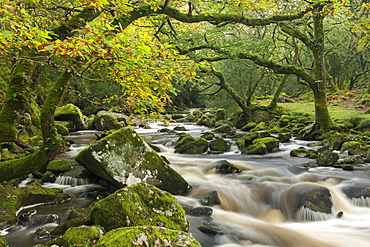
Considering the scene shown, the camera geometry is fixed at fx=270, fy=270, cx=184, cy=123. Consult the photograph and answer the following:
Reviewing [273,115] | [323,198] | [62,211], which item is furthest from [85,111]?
[323,198]

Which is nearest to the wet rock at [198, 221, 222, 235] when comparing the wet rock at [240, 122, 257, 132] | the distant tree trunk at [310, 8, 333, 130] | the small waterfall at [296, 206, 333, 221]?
the small waterfall at [296, 206, 333, 221]

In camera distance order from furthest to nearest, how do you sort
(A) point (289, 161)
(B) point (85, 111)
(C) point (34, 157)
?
(B) point (85, 111) < (A) point (289, 161) < (C) point (34, 157)

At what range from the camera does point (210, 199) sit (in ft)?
24.5

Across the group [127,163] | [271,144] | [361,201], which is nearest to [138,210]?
[127,163]

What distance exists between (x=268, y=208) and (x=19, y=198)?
6.31 metres

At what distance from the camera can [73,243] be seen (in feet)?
12.9

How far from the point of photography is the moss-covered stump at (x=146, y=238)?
3400 mm

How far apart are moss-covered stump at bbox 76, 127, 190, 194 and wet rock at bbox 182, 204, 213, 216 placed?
122 cm

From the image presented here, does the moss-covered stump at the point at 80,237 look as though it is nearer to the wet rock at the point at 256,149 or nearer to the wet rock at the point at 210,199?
the wet rock at the point at 210,199

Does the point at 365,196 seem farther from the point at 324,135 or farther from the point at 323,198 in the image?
the point at 324,135

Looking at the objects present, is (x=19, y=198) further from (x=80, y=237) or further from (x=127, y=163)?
(x=80, y=237)

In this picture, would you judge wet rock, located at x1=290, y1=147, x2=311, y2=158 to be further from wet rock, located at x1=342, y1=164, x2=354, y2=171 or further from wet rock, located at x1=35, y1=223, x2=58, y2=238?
wet rock, located at x1=35, y1=223, x2=58, y2=238

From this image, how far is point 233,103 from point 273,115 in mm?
3376

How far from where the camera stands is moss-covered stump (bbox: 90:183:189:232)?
14.7 ft
